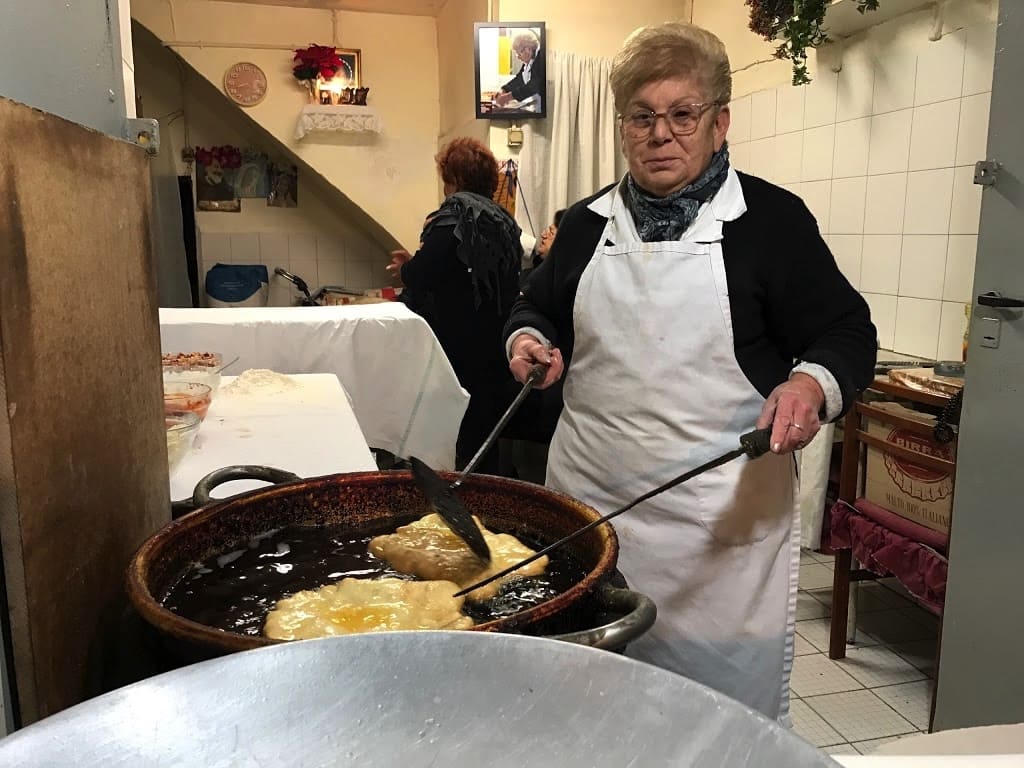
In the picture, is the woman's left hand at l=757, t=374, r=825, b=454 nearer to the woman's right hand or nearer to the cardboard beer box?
the woman's right hand

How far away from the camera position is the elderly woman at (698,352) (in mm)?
1452

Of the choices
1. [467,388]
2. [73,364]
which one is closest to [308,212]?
[467,388]

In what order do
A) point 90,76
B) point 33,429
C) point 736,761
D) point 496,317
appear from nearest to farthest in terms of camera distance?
point 736,761
point 33,429
point 90,76
point 496,317

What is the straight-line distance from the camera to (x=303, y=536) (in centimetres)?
104

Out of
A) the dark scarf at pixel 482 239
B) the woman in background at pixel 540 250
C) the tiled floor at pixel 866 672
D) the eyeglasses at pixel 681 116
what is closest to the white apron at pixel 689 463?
the eyeglasses at pixel 681 116

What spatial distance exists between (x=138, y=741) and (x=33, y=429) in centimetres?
29

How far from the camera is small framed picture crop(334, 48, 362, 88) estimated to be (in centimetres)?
555

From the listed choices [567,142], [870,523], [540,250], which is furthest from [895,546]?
[567,142]

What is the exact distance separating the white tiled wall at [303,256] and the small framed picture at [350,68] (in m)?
1.14

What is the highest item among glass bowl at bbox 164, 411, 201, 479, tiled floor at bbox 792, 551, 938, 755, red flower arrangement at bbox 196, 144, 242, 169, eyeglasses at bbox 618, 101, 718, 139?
red flower arrangement at bbox 196, 144, 242, 169

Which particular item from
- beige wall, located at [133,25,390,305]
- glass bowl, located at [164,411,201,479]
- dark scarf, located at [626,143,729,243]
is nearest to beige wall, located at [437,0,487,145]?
beige wall, located at [133,25,390,305]

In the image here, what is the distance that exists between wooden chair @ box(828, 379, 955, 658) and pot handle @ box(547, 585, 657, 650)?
5.82 feet

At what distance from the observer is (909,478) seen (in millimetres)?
2379

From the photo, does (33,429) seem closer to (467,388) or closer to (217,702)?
(217,702)
